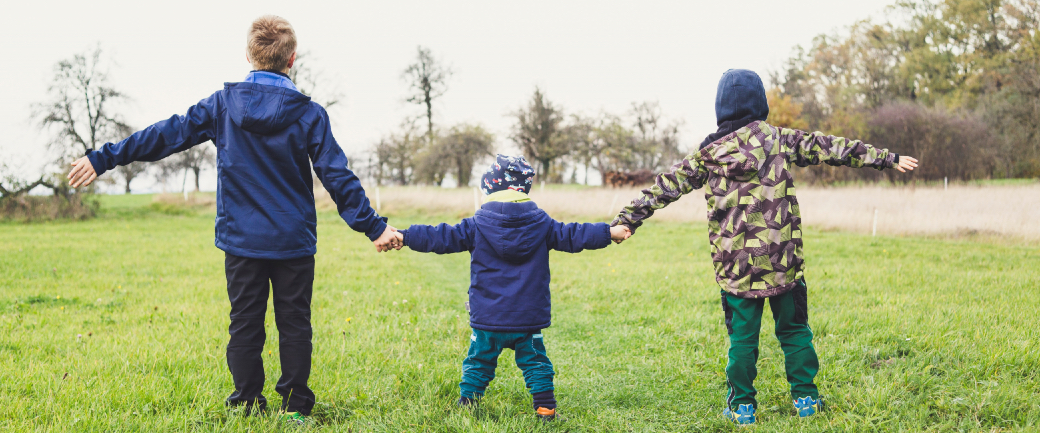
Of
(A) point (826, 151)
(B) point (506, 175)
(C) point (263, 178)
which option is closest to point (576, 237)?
(B) point (506, 175)

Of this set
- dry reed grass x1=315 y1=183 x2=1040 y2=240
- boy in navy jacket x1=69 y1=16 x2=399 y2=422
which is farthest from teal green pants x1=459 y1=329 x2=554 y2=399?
dry reed grass x1=315 y1=183 x2=1040 y2=240

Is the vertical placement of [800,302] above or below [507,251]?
below

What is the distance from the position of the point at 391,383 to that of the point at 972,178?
110 ft

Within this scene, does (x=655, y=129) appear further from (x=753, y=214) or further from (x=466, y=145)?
(x=753, y=214)

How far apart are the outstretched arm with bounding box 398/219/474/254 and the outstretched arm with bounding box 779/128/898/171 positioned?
69.2 inches

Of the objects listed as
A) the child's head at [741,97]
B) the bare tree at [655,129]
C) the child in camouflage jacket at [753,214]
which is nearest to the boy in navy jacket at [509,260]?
the child in camouflage jacket at [753,214]

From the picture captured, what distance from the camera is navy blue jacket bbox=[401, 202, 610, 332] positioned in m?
3.15

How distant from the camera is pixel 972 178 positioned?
2897cm

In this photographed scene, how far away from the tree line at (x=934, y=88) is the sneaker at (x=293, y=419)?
1265 inches

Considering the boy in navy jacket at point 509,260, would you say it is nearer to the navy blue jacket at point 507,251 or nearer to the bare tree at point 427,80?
the navy blue jacket at point 507,251

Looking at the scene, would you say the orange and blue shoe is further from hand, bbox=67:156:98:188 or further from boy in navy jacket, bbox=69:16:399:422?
hand, bbox=67:156:98:188

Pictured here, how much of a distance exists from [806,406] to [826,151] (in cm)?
139

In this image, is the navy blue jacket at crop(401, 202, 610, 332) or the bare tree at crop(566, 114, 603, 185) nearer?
the navy blue jacket at crop(401, 202, 610, 332)

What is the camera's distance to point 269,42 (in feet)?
9.73
